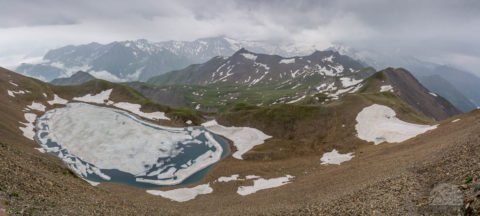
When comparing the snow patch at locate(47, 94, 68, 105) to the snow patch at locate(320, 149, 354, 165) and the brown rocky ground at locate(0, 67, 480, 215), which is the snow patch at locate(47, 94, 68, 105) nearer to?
the brown rocky ground at locate(0, 67, 480, 215)

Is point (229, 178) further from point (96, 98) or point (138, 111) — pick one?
point (96, 98)

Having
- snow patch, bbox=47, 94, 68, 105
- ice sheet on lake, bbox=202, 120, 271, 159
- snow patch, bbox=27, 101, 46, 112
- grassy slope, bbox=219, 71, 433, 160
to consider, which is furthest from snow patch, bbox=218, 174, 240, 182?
snow patch, bbox=47, 94, 68, 105

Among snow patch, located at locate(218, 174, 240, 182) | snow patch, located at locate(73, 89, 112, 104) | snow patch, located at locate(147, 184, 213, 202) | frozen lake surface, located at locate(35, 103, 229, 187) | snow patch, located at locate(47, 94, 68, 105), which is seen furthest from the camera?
snow patch, located at locate(73, 89, 112, 104)

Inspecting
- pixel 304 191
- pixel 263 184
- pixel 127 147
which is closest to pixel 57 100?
pixel 127 147

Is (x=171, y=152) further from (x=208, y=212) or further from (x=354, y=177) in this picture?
(x=354, y=177)

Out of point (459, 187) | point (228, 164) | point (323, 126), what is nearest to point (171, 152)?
point (228, 164)
